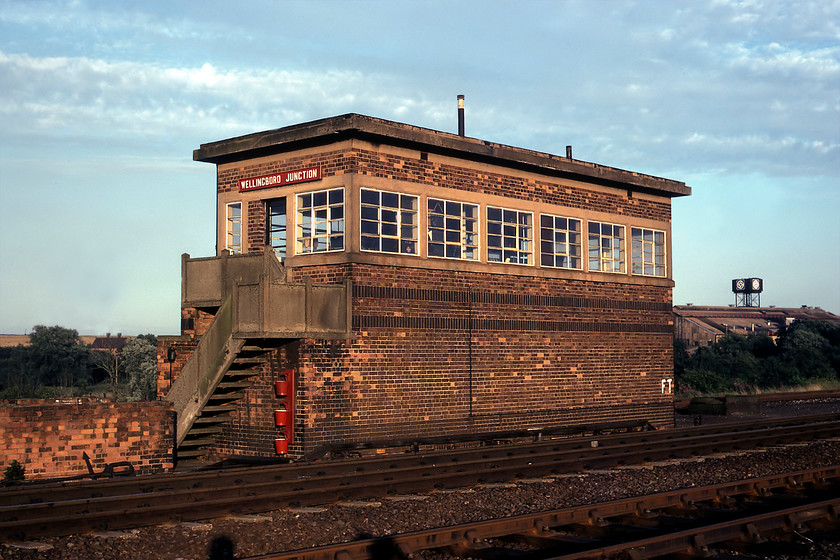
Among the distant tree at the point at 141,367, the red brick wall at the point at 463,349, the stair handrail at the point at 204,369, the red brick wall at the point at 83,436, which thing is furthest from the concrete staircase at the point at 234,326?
the distant tree at the point at 141,367

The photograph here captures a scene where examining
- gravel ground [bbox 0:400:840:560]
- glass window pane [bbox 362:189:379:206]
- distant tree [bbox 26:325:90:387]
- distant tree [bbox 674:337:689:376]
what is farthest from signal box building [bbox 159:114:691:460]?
distant tree [bbox 26:325:90:387]

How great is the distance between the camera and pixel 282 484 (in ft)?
40.2

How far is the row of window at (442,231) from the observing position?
1970 centimetres

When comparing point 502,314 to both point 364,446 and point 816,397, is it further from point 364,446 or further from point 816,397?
point 816,397

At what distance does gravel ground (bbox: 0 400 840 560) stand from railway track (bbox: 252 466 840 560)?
1.85 ft

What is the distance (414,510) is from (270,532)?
195cm

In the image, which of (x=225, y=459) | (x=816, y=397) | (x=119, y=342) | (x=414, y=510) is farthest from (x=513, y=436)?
(x=119, y=342)

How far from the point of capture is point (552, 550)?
8734 mm

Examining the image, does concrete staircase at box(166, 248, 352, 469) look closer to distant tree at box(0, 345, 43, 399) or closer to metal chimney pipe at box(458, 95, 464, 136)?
metal chimney pipe at box(458, 95, 464, 136)

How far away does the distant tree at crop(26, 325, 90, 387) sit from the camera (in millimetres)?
82562

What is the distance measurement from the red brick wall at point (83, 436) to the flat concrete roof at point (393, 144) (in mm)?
6616

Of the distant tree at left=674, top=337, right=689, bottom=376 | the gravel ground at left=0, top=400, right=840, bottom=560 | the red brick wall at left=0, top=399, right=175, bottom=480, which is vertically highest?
the distant tree at left=674, top=337, right=689, bottom=376

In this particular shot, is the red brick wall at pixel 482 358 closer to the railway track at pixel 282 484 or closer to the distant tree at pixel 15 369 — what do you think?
the railway track at pixel 282 484

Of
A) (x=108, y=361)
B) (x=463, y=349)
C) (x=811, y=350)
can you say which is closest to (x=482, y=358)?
(x=463, y=349)
